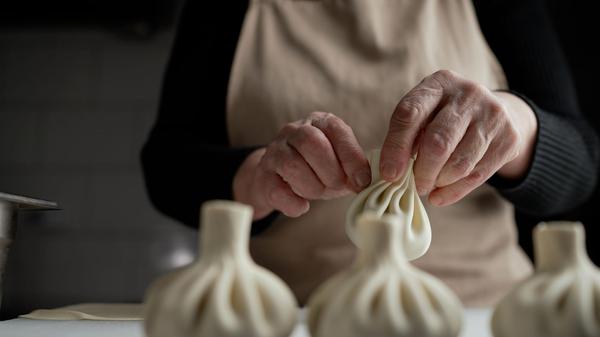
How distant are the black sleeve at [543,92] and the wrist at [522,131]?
0.06 ft

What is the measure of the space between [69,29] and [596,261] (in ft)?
5.04

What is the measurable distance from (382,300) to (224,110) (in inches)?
31.2

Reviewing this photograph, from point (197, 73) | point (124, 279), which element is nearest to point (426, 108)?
point (197, 73)

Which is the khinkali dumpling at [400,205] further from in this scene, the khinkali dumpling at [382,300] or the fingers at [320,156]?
the khinkali dumpling at [382,300]

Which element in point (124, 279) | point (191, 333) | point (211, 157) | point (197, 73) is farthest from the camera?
point (124, 279)

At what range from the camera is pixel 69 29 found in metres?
1.86

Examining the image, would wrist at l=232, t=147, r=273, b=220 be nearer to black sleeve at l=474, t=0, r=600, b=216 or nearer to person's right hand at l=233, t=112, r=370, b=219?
person's right hand at l=233, t=112, r=370, b=219

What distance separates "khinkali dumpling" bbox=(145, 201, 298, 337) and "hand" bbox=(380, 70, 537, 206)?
24 cm

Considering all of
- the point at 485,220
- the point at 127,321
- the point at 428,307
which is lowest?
the point at 485,220

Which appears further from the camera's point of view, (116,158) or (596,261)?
(116,158)

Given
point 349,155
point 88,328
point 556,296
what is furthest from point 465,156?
point 88,328

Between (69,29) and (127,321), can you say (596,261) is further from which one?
(69,29)

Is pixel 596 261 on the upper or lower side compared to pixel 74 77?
lower

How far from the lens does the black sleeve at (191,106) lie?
1.05 meters
